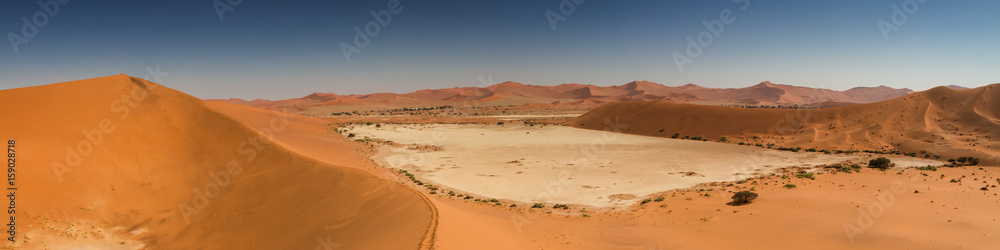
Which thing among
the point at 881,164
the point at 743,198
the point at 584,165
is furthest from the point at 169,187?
the point at 881,164

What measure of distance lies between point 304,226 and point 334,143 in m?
24.2

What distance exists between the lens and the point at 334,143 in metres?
36.5

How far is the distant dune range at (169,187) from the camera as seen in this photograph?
1322 centimetres

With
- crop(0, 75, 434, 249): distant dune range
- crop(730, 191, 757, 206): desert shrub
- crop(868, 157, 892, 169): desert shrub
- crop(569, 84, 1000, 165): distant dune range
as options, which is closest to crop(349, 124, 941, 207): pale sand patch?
crop(868, 157, 892, 169): desert shrub

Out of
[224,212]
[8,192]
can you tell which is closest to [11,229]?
[8,192]

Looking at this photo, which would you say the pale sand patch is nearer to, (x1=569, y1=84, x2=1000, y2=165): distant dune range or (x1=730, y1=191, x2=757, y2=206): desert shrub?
(x1=730, y1=191, x2=757, y2=206): desert shrub

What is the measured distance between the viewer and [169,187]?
17734 mm

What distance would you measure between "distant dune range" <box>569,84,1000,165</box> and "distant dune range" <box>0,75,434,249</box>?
3689 centimetres

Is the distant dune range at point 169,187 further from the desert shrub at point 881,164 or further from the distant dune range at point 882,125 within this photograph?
the distant dune range at point 882,125

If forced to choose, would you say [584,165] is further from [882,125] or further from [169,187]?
[882,125]

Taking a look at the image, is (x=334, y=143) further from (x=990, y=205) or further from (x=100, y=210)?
(x=990, y=205)

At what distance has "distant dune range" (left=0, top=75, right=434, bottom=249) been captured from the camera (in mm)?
13219

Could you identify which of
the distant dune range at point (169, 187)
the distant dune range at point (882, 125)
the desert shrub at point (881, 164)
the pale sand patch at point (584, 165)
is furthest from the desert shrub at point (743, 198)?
the distant dune range at point (882, 125)

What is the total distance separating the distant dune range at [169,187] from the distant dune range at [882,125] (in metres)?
36.9
